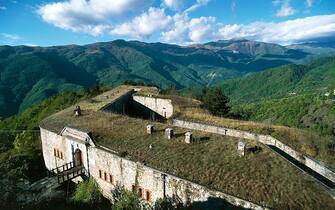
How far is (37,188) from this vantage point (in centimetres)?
2930

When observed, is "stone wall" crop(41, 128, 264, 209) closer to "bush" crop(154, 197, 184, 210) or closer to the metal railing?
"bush" crop(154, 197, 184, 210)

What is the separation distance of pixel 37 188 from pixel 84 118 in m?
10.4

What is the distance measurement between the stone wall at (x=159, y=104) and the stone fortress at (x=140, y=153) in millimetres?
9208

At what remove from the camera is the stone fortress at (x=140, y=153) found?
73.8 feet

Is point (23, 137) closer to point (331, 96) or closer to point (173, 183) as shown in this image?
point (173, 183)

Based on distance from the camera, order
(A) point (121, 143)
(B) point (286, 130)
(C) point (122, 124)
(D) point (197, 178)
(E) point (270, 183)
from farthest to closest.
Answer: (B) point (286, 130) → (C) point (122, 124) → (A) point (121, 143) → (D) point (197, 178) → (E) point (270, 183)

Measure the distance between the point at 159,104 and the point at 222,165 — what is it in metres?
30.5

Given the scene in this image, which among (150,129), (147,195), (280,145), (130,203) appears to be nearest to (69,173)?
(150,129)

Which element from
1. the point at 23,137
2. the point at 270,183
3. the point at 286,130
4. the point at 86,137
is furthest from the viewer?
the point at 23,137

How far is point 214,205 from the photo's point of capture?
2039cm

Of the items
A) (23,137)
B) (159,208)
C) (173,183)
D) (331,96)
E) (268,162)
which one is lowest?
(331,96)

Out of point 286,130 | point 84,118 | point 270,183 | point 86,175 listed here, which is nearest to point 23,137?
point 84,118

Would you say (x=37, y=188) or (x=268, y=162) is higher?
(x=268, y=162)

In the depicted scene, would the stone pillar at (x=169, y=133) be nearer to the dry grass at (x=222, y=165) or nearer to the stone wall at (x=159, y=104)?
the dry grass at (x=222, y=165)
